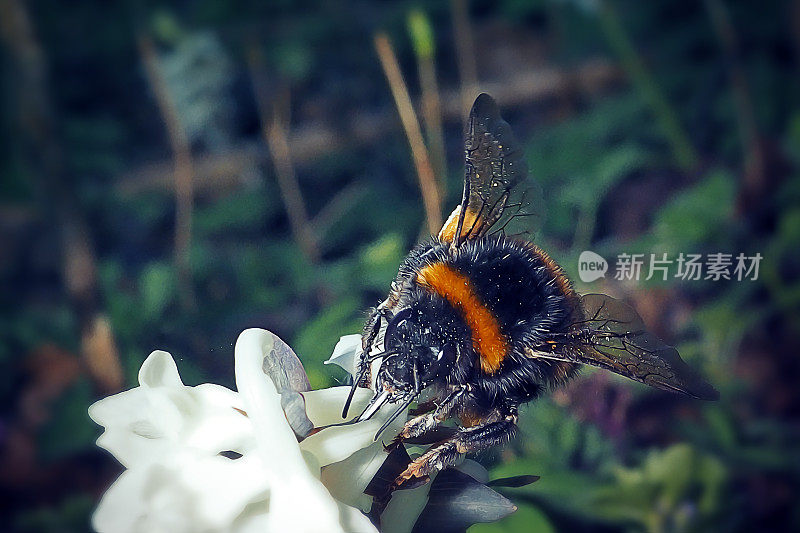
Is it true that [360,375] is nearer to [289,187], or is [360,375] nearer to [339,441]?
[339,441]

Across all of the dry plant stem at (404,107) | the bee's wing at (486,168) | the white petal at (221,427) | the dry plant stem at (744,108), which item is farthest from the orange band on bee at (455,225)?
the dry plant stem at (744,108)

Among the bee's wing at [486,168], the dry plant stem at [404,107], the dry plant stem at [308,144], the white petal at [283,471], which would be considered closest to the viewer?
the white petal at [283,471]

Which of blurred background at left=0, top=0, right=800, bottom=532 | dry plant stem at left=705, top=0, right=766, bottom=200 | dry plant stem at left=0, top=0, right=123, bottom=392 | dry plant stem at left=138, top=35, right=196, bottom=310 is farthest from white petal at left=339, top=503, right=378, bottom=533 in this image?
dry plant stem at left=705, top=0, right=766, bottom=200

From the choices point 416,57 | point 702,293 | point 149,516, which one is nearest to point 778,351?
point 702,293

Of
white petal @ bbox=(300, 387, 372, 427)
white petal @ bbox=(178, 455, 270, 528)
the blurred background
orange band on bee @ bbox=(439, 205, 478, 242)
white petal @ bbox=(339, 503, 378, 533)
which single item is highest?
the blurred background

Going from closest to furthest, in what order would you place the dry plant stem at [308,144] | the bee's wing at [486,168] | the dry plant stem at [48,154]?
the bee's wing at [486,168] → the dry plant stem at [48,154] → the dry plant stem at [308,144]

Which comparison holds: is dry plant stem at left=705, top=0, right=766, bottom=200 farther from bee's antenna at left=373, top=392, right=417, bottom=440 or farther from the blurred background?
bee's antenna at left=373, top=392, right=417, bottom=440

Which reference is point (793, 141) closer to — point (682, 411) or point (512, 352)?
point (682, 411)

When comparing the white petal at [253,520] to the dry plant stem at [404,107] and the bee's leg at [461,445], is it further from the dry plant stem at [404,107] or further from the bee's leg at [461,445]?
the dry plant stem at [404,107]
